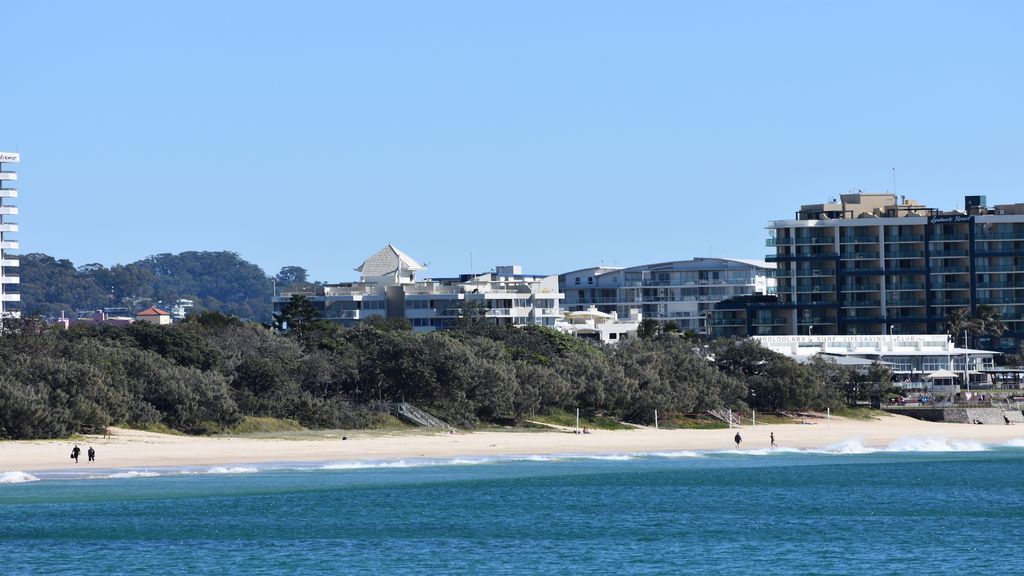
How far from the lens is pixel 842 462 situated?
88.9 metres

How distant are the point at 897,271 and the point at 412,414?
85703mm

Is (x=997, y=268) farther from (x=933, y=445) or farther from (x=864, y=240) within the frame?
(x=933, y=445)

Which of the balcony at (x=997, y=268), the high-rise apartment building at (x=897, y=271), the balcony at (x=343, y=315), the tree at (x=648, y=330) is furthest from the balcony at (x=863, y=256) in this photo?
the balcony at (x=343, y=315)

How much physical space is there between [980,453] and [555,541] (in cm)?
4680

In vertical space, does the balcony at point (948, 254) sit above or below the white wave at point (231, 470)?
above

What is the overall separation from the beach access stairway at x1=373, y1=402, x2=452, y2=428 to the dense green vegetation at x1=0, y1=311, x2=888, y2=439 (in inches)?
37.1

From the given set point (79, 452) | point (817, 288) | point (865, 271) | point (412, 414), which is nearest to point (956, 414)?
point (412, 414)

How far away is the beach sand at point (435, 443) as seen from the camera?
2965 inches

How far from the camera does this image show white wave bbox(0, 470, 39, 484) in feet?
226

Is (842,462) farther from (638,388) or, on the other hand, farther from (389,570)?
(389,570)

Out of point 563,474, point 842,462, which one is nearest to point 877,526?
point 563,474

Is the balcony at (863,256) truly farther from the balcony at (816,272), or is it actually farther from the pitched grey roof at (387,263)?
the pitched grey roof at (387,263)

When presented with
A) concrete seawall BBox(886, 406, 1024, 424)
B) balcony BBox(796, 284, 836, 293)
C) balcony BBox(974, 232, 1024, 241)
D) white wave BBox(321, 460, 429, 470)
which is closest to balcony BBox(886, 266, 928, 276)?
balcony BBox(796, 284, 836, 293)

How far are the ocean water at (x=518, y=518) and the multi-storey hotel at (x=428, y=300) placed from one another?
87.8 meters
